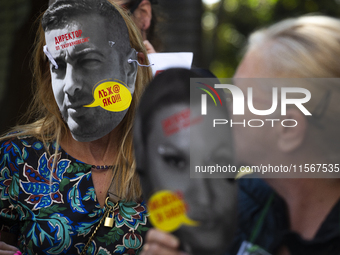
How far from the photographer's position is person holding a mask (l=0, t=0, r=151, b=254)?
145cm

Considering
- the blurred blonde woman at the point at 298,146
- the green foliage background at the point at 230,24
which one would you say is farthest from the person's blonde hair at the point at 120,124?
the green foliage background at the point at 230,24

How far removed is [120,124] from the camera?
64.8 inches

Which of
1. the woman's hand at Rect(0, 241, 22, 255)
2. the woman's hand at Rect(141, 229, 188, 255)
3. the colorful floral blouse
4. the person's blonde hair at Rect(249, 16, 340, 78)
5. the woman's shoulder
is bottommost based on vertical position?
the woman's hand at Rect(0, 241, 22, 255)

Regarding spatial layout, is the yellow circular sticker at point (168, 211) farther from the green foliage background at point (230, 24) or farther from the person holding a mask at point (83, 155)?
the green foliage background at point (230, 24)

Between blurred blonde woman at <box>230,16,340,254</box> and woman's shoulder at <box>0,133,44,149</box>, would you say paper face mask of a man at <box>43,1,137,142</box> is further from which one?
blurred blonde woman at <box>230,16,340,254</box>

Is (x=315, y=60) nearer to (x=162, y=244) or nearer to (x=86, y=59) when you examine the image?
(x=162, y=244)

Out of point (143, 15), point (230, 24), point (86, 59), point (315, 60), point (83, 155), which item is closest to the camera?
point (315, 60)

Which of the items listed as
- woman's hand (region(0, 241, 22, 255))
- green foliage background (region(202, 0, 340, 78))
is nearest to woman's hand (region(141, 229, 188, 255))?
woman's hand (region(0, 241, 22, 255))

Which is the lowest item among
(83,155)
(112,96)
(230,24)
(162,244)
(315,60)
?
(230,24)

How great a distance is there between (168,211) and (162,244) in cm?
9

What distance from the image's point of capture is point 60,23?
1471 mm

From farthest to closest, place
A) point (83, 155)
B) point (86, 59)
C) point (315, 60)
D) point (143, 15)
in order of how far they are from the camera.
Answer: point (143, 15) → point (83, 155) → point (86, 59) → point (315, 60)

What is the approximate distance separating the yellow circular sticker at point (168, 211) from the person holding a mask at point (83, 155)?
520mm

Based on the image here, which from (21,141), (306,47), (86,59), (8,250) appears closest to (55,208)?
(8,250)
